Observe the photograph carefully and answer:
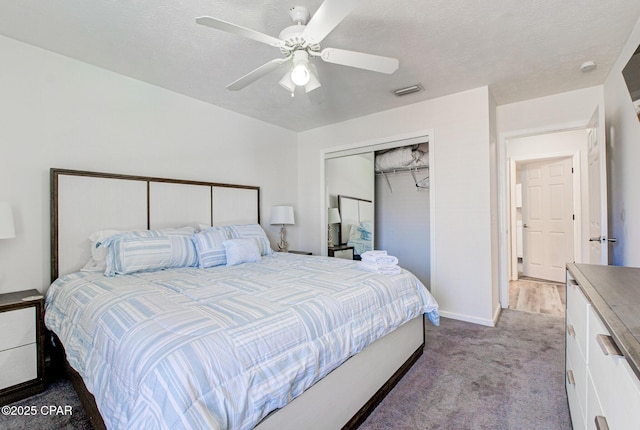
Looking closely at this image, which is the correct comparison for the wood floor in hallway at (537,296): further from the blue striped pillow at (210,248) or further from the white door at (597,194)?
the blue striped pillow at (210,248)

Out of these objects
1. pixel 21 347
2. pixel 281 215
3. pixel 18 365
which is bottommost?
pixel 18 365

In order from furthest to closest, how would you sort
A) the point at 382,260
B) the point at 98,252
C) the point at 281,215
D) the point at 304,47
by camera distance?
the point at 281,215 < the point at 98,252 < the point at 382,260 < the point at 304,47

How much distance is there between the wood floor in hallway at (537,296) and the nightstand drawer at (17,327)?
4778 millimetres

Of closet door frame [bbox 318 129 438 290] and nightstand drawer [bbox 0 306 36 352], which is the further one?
closet door frame [bbox 318 129 438 290]

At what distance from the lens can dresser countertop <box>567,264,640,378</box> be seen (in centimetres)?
72

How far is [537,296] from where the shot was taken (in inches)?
167

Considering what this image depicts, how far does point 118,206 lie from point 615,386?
3411 mm

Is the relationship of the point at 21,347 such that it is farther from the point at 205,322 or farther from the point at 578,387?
the point at 578,387

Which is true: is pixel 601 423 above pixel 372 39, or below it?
below

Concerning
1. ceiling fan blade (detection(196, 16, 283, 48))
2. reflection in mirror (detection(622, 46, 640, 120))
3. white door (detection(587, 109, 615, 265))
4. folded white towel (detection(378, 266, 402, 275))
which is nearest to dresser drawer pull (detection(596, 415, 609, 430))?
folded white towel (detection(378, 266, 402, 275))

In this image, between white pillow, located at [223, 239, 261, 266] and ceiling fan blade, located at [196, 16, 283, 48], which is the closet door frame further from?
ceiling fan blade, located at [196, 16, 283, 48]

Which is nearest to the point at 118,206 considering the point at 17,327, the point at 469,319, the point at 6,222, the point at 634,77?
the point at 6,222

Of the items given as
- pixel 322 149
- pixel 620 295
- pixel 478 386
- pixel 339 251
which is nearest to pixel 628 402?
A: pixel 620 295

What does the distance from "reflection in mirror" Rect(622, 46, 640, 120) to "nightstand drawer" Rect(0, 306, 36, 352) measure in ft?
14.2
